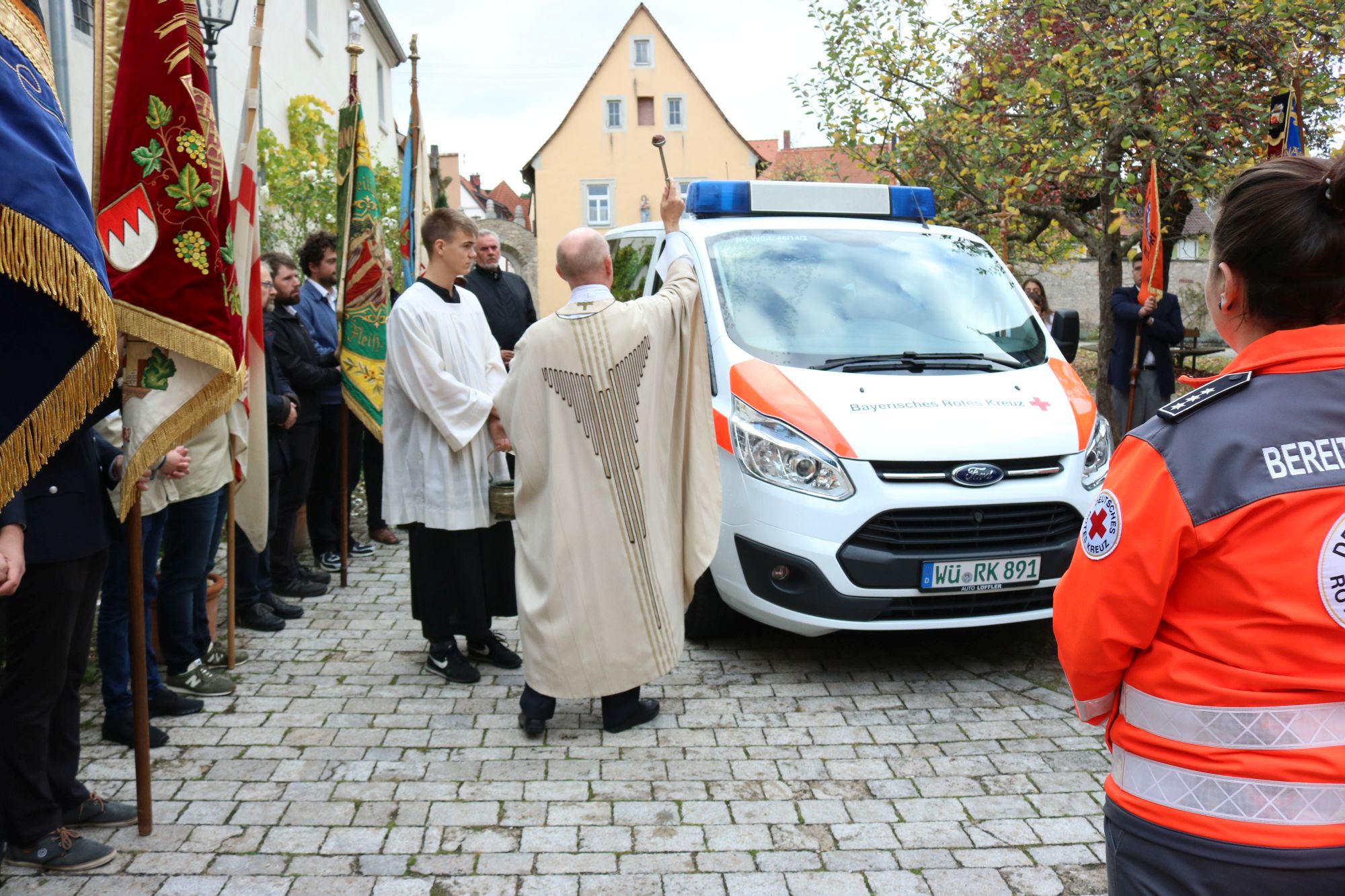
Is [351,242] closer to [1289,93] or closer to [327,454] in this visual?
[327,454]

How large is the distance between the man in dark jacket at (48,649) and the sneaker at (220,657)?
1.91 metres

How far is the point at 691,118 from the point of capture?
43.7m

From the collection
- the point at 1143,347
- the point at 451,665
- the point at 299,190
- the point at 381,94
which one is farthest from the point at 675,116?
the point at 451,665

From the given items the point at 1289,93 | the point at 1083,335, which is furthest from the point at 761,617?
the point at 1083,335

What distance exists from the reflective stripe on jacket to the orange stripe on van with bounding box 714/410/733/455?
346 centimetres

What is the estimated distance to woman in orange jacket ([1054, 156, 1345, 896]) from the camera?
5.23ft

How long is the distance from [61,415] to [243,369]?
4.80ft

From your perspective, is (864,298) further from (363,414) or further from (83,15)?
(83,15)

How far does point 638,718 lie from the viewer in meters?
4.62

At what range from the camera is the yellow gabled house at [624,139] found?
43250mm

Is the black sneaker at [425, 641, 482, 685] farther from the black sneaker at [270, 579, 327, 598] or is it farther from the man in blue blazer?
the man in blue blazer

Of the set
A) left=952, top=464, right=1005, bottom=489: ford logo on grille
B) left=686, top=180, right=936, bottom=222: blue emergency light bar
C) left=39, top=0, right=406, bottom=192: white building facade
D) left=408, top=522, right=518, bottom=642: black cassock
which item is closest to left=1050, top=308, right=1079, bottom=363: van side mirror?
left=686, top=180, right=936, bottom=222: blue emergency light bar

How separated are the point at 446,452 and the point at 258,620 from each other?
1.77 meters

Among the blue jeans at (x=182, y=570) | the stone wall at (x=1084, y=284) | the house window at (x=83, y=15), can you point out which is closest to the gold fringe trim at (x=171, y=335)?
the blue jeans at (x=182, y=570)
